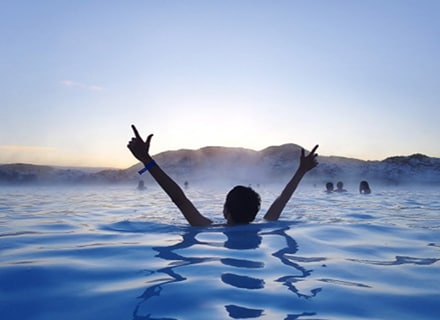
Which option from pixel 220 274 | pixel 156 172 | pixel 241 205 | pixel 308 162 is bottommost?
pixel 220 274

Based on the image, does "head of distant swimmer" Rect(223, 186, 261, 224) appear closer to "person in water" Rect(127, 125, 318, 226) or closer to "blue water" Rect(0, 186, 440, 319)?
"person in water" Rect(127, 125, 318, 226)

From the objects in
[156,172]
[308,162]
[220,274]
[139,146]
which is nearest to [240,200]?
[308,162]

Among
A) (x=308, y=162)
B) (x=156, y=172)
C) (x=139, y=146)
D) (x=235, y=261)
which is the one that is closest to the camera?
(x=235, y=261)

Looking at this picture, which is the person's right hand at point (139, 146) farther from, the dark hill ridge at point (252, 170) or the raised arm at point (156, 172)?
the dark hill ridge at point (252, 170)

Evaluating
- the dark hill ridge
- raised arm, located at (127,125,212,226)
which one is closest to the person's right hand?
raised arm, located at (127,125,212,226)

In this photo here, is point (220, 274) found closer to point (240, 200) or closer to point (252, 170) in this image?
point (240, 200)

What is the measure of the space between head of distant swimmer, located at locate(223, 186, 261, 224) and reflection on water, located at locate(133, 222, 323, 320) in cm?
15

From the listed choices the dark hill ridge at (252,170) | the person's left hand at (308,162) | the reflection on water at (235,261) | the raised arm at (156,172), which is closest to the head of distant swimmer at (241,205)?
the reflection on water at (235,261)

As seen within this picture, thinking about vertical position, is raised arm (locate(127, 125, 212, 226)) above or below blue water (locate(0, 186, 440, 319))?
above

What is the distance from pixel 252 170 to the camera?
8794 centimetres

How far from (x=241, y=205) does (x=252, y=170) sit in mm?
82685

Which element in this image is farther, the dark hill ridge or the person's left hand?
the dark hill ridge

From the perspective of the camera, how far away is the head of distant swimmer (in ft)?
17.6

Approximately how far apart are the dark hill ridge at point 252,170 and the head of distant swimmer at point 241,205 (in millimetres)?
48490
